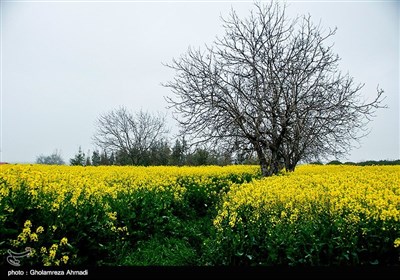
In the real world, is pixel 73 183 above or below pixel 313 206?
above

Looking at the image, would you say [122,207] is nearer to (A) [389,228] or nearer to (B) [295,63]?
(A) [389,228]

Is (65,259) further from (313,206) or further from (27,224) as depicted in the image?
(313,206)

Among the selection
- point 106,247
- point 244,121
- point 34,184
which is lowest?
point 106,247

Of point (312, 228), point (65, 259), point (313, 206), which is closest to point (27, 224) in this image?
point (65, 259)

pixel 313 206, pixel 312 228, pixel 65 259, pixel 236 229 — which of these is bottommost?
pixel 65 259

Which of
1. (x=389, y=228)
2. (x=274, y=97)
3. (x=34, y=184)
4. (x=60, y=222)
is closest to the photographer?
(x=389, y=228)

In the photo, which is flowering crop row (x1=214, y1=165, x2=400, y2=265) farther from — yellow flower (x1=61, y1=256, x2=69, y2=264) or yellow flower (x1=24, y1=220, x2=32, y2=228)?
yellow flower (x1=24, y1=220, x2=32, y2=228)

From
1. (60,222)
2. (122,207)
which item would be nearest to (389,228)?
(60,222)

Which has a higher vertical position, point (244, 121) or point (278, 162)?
point (244, 121)

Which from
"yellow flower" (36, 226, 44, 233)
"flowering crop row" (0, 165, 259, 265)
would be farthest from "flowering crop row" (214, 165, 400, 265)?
"yellow flower" (36, 226, 44, 233)

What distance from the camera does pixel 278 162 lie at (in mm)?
14797

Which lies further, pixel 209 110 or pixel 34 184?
pixel 209 110

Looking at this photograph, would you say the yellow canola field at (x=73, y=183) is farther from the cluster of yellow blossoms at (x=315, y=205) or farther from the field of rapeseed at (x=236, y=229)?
the cluster of yellow blossoms at (x=315, y=205)

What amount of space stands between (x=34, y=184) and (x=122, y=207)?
6.81 ft
